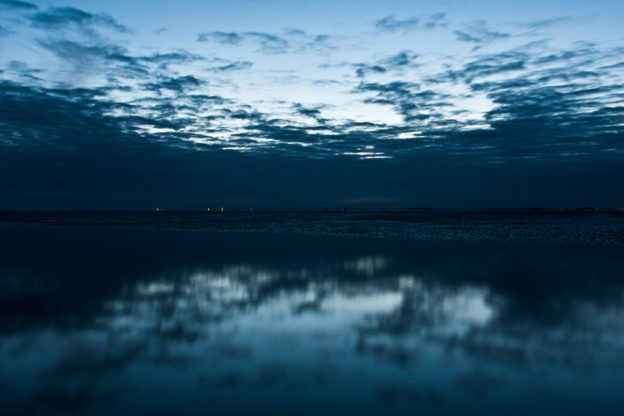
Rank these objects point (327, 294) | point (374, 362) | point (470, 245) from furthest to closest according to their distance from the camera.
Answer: point (470, 245), point (327, 294), point (374, 362)

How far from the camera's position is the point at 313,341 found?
7.39 metres

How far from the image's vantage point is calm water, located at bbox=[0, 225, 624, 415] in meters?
5.18

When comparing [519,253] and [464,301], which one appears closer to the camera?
[464,301]

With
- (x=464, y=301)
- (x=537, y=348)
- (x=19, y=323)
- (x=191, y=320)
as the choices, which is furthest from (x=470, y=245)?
(x=19, y=323)

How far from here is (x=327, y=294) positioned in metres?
11.2

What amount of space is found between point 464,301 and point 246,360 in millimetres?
6160

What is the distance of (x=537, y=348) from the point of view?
22.7 feet

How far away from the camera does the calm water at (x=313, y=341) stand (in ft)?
17.0

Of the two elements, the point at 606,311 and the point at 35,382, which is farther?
the point at 606,311

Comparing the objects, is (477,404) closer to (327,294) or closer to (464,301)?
(464,301)

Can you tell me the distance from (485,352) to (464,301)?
3615 millimetres

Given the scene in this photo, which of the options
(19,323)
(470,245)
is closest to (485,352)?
(19,323)

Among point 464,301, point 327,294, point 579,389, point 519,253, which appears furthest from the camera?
point 519,253

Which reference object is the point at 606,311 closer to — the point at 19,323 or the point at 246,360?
the point at 246,360
